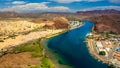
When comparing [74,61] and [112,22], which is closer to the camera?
[74,61]

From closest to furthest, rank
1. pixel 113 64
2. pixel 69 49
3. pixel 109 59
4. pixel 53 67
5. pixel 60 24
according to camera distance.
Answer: pixel 53 67
pixel 113 64
pixel 109 59
pixel 69 49
pixel 60 24

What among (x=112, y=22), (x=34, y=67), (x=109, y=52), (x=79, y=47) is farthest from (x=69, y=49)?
(x=112, y=22)

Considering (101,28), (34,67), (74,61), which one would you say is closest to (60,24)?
(101,28)

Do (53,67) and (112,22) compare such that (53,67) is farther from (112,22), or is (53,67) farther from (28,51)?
(112,22)

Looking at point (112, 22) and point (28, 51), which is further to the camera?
point (112, 22)

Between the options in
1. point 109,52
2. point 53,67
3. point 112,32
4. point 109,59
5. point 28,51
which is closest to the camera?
point 53,67

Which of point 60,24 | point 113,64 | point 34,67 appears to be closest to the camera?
point 34,67

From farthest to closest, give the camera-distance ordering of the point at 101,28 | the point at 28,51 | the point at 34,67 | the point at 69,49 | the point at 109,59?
the point at 101,28
the point at 69,49
the point at 28,51
the point at 109,59
the point at 34,67

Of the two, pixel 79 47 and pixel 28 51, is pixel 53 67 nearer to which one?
pixel 28 51

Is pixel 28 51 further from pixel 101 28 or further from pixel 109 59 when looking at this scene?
pixel 101 28
